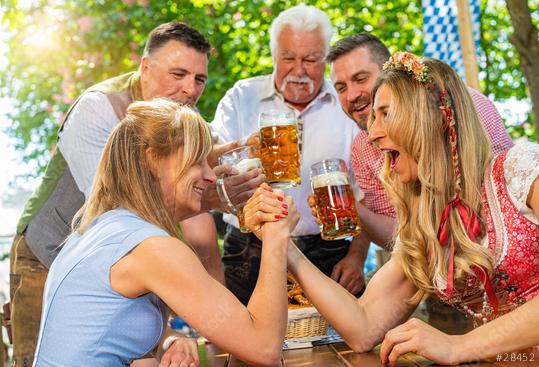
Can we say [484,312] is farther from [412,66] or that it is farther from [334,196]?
[412,66]

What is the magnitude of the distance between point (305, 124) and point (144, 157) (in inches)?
79.8

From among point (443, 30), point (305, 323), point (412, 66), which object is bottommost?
point (305, 323)

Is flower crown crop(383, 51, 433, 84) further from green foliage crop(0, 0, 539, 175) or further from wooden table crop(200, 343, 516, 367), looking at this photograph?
green foliage crop(0, 0, 539, 175)

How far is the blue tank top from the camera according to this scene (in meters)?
1.74

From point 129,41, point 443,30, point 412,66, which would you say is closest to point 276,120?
point 412,66

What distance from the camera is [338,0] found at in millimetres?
8367

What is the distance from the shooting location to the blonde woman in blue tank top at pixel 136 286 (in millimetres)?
1738

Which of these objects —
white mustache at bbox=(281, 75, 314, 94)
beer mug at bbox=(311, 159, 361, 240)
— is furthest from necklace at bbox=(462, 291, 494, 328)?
white mustache at bbox=(281, 75, 314, 94)

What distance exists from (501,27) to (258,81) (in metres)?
6.49

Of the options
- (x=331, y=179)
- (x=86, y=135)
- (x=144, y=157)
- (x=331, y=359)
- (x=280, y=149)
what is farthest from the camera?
(x=86, y=135)

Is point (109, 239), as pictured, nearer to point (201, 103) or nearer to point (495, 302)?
point (495, 302)

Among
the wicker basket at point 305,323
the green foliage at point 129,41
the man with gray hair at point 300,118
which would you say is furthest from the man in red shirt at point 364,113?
the green foliage at point 129,41

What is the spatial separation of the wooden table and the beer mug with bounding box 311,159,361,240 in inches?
15.1

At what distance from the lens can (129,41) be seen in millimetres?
8062
